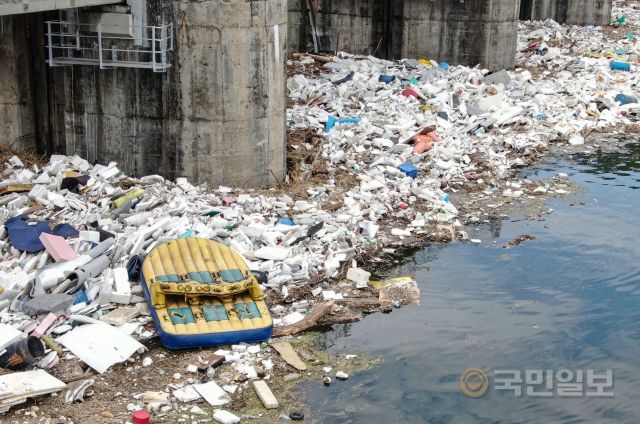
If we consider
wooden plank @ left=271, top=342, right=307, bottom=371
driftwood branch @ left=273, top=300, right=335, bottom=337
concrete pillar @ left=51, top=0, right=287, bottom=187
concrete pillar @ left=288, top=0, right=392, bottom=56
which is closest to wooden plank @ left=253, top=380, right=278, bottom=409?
wooden plank @ left=271, top=342, right=307, bottom=371

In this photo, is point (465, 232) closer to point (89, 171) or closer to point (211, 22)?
point (211, 22)

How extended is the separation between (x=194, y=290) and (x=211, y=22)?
17.5ft

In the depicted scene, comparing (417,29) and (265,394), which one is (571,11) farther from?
(265,394)

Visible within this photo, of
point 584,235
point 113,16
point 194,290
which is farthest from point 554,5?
point 194,290

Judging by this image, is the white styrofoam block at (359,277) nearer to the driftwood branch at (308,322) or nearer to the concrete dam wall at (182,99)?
the driftwood branch at (308,322)

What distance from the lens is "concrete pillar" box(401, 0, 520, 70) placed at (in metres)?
24.4

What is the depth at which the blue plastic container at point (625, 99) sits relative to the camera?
23531mm

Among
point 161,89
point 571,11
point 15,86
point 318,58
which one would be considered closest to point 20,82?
point 15,86

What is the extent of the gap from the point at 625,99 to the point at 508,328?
14.4m

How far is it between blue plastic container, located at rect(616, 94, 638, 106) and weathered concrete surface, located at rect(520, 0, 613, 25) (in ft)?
41.1

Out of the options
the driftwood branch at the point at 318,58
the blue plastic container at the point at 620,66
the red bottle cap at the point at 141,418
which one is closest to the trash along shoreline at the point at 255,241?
the red bottle cap at the point at 141,418

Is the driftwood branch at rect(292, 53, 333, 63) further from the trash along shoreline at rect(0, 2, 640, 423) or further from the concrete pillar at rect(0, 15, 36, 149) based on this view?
the concrete pillar at rect(0, 15, 36, 149)

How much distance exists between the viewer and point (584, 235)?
1446 centimetres

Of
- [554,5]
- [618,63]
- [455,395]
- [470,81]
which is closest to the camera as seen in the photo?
[455,395]
